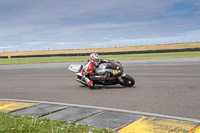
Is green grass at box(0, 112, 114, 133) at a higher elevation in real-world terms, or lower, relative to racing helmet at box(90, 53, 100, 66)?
lower

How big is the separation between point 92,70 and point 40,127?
5.23 m

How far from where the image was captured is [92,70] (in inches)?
400

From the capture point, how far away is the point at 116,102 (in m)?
7.61

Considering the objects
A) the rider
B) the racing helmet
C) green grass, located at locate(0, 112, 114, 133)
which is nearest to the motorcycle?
the rider

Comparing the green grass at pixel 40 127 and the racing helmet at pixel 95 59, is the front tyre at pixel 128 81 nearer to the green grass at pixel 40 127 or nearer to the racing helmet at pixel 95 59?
the racing helmet at pixel 95 59

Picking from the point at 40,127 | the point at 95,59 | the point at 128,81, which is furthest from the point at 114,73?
the point at 40,127

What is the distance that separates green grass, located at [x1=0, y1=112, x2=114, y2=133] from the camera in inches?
193

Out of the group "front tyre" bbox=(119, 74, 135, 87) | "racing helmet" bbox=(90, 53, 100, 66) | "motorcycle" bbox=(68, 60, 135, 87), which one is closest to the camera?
"motorcycle" bbox=(68, 60, 135, 87)

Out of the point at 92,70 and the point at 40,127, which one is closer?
the point at 40,127

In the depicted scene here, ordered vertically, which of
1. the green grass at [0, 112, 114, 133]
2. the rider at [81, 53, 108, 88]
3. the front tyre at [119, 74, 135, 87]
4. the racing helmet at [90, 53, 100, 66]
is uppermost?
the racing helmet at [90, 53, 100, 66]

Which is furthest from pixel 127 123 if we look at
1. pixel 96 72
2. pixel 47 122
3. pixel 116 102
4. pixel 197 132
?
pixel 96 72

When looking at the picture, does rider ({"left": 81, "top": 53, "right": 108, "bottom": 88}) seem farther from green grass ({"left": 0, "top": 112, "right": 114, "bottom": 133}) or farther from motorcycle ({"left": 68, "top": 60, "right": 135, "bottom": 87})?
green grass ({"left": 0, "top": 112, "right": 114, "bottom": 133})

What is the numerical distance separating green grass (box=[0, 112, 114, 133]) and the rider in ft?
15.3

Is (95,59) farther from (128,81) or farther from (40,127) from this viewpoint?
(40,127)
